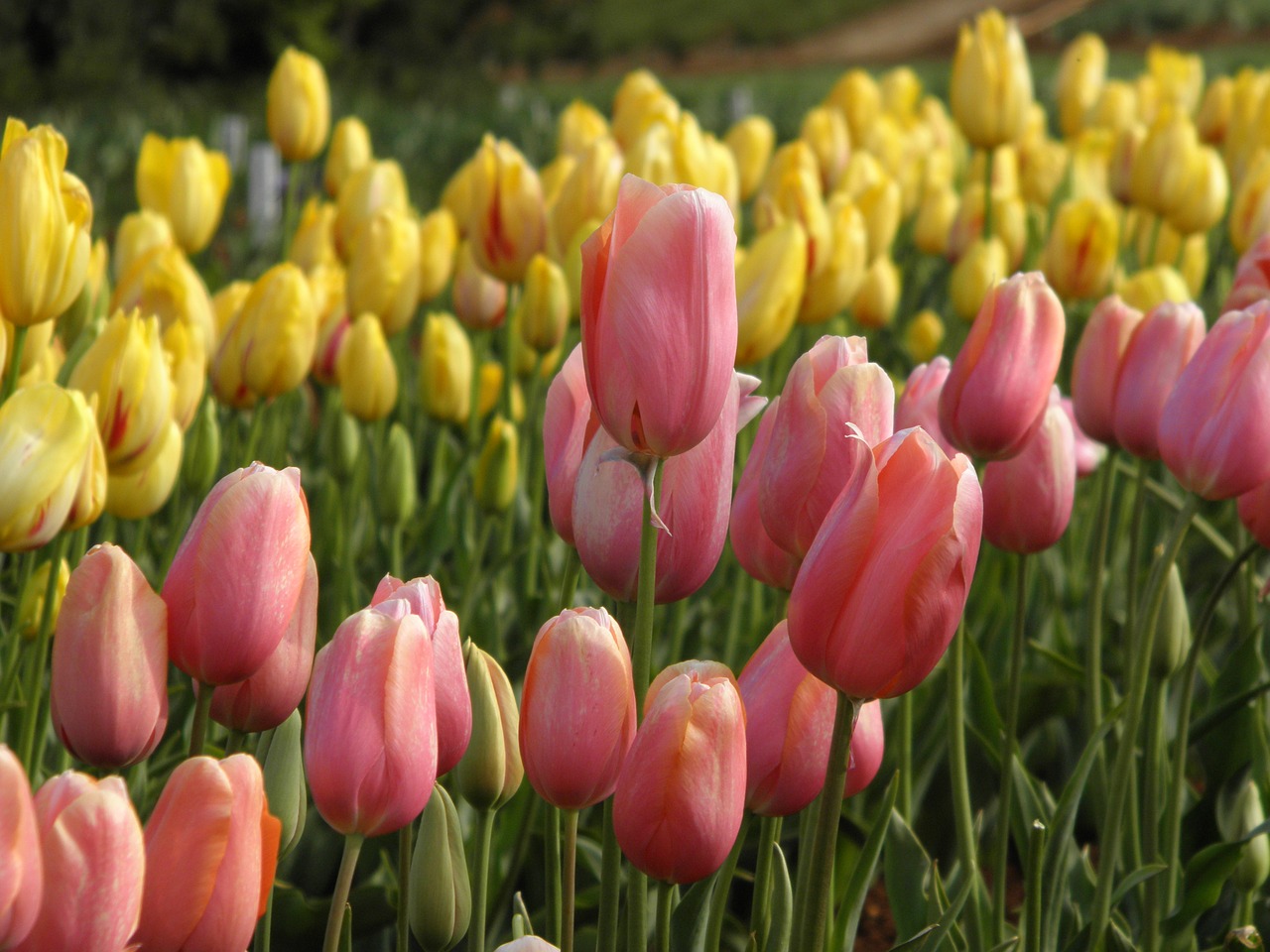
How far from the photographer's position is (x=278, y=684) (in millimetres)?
786

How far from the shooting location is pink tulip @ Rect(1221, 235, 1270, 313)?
4.35 ft

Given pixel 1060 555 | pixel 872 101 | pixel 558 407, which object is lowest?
pixel 1060 555

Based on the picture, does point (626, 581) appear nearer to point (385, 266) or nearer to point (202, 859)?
point (202, 859)

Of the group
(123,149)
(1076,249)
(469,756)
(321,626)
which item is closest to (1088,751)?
(469,756)

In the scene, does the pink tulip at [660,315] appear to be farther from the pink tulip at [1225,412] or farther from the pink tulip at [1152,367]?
the pink tulip at [1152,367]

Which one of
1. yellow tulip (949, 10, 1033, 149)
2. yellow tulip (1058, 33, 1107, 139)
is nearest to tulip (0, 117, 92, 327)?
yellow tulip (949, 10, 1033, 149)

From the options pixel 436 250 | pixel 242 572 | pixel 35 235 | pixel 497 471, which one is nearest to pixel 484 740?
pixel 242 572

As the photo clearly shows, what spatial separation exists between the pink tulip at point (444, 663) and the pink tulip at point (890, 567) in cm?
18

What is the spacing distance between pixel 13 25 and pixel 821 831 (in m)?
8.79

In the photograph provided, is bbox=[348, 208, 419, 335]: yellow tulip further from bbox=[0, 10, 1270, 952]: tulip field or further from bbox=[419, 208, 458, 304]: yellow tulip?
bbox=[419, 208, 458, 304]: yellow tulip

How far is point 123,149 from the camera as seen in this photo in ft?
Answer: 18.4

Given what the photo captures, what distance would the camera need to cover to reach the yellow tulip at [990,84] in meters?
2.50

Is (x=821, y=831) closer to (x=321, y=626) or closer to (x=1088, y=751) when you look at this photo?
(x=1088, y=751)

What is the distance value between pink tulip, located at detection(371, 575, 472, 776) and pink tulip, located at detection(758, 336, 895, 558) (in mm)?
205
